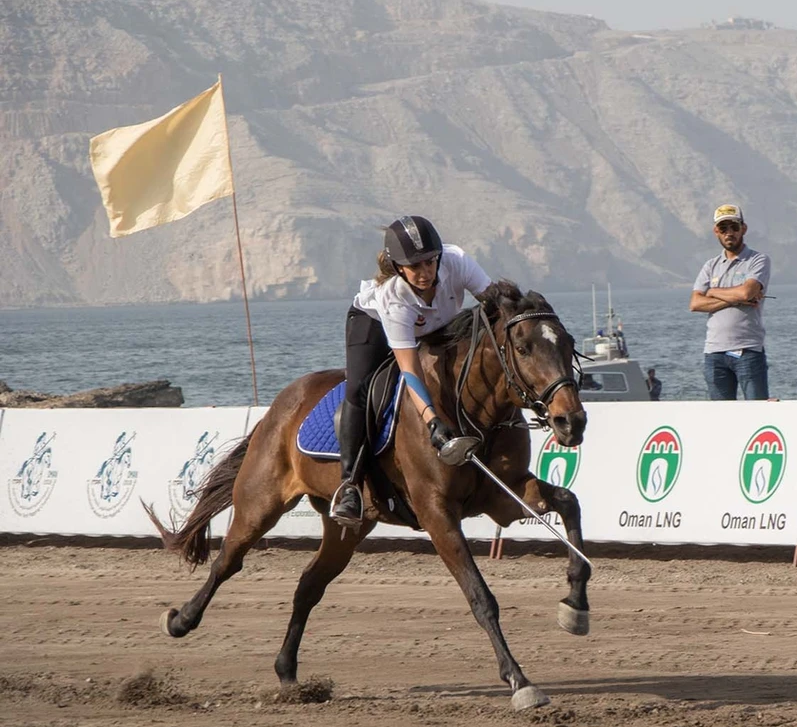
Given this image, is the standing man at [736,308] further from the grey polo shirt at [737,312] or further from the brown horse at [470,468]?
the brown horse at [470,468]

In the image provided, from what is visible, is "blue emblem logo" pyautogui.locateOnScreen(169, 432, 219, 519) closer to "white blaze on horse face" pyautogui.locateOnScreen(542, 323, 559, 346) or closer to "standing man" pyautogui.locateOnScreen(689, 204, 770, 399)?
"standing man" pyautogui.locateOnScreen(689, 204, 770, 399)

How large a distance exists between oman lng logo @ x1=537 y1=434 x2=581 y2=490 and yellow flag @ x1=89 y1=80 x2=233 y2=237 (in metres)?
5.69

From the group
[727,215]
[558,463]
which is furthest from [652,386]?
[727,215]

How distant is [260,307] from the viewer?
188 m

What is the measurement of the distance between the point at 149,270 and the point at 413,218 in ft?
635

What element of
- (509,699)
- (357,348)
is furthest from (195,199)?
(509,699)

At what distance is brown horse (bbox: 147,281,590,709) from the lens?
21.1 ft

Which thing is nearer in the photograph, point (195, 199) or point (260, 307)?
point (195, 199)

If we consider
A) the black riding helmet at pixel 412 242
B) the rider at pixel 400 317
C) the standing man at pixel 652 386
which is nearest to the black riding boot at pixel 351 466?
the rider at pixel 400 317

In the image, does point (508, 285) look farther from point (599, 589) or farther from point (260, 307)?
point (260, 307)

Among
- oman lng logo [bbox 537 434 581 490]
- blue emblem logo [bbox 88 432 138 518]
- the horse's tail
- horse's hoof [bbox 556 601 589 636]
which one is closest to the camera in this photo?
horse's hoof [bbox 556 601 589 636]

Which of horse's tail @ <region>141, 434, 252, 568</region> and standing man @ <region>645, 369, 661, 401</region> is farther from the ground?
horse's tail @ <region>141, 434, 252, 568</region>

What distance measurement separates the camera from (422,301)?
7.09 meters

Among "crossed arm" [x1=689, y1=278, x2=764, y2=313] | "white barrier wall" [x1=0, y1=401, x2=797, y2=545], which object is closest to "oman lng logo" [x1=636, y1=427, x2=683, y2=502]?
"white barrier wall" [x1=0, y1=401, x2=797, y2=545]
